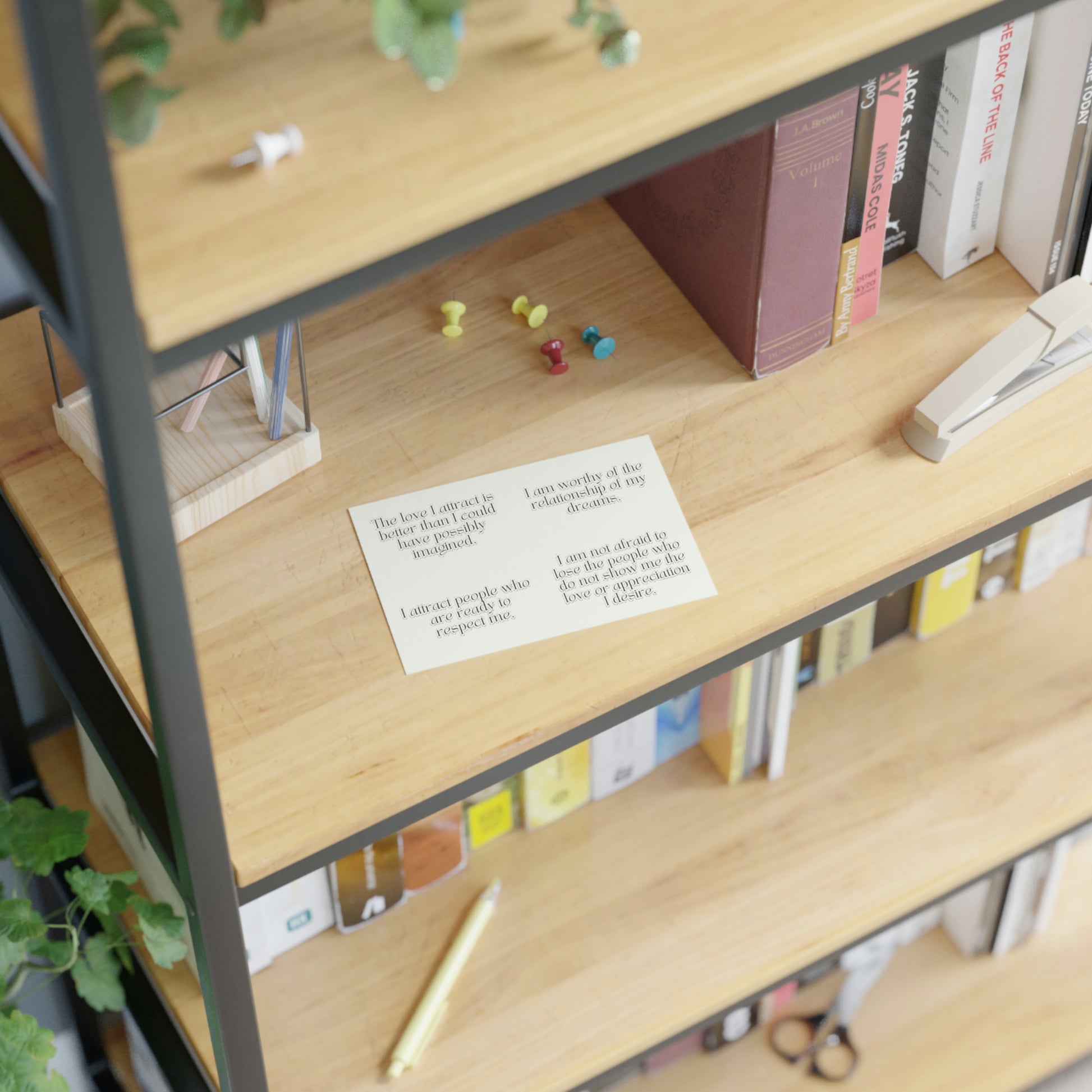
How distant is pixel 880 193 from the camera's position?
3.14ft

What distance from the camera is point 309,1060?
1.12 meters

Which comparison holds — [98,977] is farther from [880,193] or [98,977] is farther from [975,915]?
[975,915]

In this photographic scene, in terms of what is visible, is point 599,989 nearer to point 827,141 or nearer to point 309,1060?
point 309,1060

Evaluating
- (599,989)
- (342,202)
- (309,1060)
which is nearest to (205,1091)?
(309,1060)

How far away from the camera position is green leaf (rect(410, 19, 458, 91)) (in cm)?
57

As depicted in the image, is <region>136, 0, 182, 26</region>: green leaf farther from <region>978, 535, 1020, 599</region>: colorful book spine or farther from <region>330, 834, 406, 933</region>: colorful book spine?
<region>978, 535, 1020, 599</region>: colorful book spine

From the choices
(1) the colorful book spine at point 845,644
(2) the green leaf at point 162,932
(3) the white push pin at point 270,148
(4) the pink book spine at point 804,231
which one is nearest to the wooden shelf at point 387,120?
(3) the white push pin at point 270,148

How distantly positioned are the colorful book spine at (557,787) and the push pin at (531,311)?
0.39 m

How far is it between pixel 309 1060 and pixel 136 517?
0.68 metres

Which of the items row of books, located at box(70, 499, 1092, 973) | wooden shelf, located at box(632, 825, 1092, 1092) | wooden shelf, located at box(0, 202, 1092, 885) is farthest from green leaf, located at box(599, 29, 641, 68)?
wooden shelf, located at box(632, 825, 1092, 1092)

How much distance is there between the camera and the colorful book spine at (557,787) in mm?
1234

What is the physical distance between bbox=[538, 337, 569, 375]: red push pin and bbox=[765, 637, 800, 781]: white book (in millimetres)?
Answer: 318

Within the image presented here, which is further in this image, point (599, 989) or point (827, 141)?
point (599, 989)

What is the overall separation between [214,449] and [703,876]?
0.57 metres
